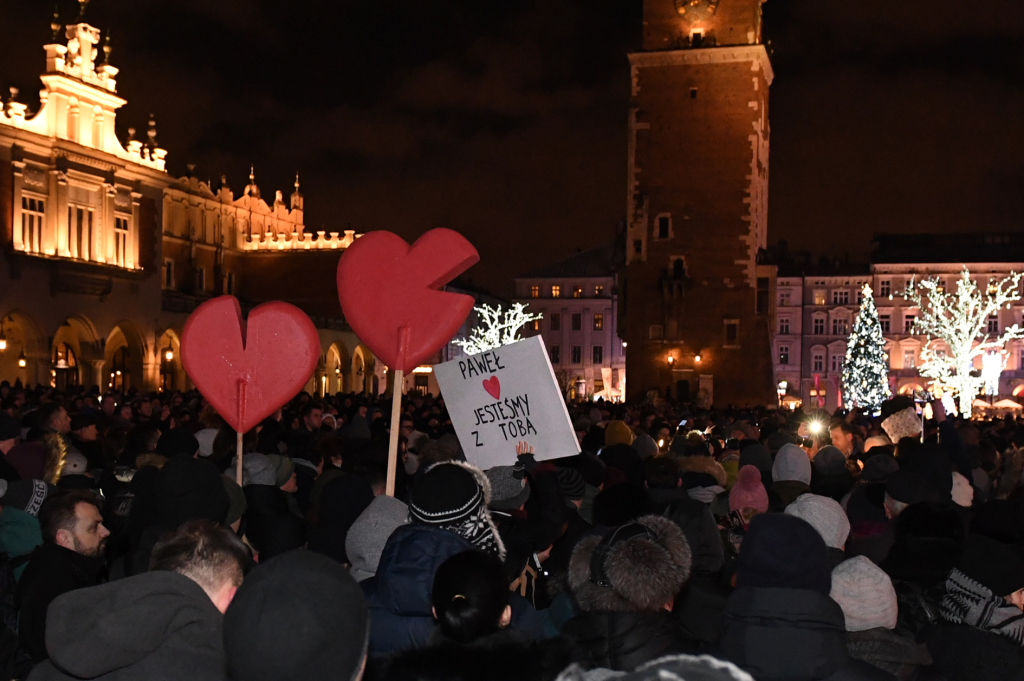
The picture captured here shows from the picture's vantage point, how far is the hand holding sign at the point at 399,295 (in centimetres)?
611

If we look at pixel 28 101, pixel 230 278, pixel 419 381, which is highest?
pixel 28 101

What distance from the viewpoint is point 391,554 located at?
3541 millimetres

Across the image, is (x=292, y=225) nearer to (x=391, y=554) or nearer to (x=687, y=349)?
(x=687, y=349)

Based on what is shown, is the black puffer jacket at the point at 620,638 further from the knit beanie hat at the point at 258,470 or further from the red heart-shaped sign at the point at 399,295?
the knit beanie hat at the point at 258,470

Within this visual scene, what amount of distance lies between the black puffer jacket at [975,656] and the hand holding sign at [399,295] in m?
3.26

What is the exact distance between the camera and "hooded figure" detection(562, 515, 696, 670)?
327 cm

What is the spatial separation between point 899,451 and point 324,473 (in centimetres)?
459

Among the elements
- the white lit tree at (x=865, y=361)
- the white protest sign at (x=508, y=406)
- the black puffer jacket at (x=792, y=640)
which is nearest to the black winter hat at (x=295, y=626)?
the black puffer jacket at (x=792, y=640)

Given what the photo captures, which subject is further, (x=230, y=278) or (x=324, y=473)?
(x=230, y=278)

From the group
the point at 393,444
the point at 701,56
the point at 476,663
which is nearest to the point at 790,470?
the point at 393,444

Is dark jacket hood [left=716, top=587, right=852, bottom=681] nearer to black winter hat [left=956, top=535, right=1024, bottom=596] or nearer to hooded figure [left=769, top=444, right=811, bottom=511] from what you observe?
black winter hat [left=956, top=535, right=1024, bottom=596]

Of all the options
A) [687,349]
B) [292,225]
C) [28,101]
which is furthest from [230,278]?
[687,349]

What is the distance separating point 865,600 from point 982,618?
501 mm

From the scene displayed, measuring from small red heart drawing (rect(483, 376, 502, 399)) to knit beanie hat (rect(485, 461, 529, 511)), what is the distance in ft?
3.65
